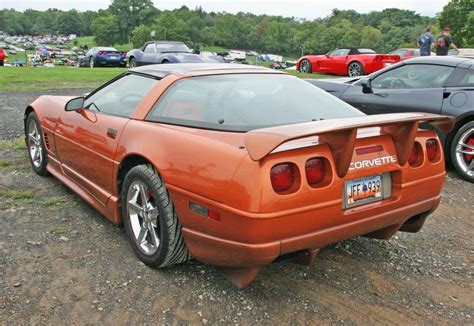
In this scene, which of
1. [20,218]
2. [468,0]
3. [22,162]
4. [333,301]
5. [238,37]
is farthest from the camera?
[238,37]

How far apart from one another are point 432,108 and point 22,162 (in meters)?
4.91

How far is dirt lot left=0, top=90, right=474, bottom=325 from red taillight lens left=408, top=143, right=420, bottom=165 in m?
0.77

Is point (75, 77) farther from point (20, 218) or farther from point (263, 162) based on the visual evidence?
point (263, 162)

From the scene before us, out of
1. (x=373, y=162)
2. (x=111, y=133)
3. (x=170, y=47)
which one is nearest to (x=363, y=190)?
(x=373, y=162)

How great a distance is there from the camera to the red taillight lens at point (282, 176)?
233 cm

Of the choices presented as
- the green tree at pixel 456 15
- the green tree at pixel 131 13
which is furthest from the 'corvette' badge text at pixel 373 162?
the green tree at pixel 131 13

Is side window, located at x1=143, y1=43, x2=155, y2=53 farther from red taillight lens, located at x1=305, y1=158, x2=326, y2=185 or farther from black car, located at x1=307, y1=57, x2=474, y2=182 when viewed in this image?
red taillight lens, located at x1=305, y1=158, x2=326, y2=185

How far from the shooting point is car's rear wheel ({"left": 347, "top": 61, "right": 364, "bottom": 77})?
51.4 ft

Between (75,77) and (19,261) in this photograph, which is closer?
(19,261)

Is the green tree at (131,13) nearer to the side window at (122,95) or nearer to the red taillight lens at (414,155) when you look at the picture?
the side window at (122,95)

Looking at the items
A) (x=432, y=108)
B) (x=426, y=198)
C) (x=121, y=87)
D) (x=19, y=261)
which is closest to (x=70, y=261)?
(x=19, y=261)

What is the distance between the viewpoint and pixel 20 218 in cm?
379

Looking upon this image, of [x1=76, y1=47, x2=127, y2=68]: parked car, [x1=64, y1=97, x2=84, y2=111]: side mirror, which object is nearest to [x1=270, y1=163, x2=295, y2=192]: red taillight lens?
[x1=64, y1=97, x2=84, y2=111]: side mirror

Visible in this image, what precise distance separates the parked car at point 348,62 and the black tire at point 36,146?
12510 mm
